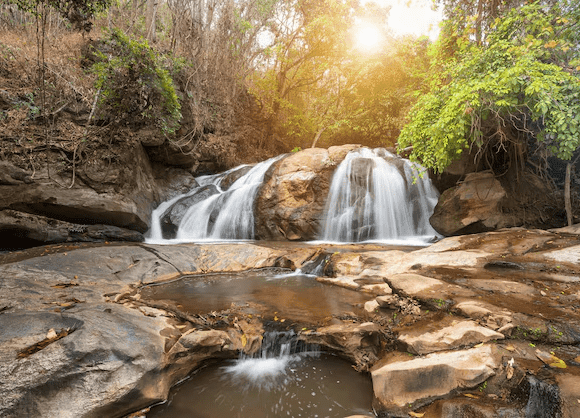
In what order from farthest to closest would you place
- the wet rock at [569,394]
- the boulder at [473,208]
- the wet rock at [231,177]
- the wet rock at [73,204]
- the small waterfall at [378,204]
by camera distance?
the wet rock at [231,177] → the small waterfall at [378,204] → the boulder at [473,208] → the wet rock at [73,204] → the wet rock at [569,394]

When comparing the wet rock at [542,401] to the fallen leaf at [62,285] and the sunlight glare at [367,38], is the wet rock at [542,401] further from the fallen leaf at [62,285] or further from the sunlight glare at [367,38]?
the sunlight glare at [367,38]

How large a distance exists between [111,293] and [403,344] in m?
4.21

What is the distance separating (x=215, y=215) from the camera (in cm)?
1020

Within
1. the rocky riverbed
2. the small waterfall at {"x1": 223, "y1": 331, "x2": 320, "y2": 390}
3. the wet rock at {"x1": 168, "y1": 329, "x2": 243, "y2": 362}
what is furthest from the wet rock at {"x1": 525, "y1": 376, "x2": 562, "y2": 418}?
the wet rock at {"x1": 168, "y1": 329, "x2": 243, "y2": 362}

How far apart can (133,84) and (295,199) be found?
6.06m

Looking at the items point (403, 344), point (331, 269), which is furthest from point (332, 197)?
point (403, 344)

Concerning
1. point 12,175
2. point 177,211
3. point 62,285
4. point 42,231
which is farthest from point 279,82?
point 62,285

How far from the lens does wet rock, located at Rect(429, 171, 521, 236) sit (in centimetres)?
833

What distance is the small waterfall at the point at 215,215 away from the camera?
9.81 metres

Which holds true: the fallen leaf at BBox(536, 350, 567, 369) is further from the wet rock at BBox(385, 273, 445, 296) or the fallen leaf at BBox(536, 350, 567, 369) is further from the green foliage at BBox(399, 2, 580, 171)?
the green foliage at BBox(399, 2, 580, 171)

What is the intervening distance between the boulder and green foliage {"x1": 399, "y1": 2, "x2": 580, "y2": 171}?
55.2 inches

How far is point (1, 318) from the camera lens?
8.73ft

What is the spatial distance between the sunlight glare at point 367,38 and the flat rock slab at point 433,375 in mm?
18256

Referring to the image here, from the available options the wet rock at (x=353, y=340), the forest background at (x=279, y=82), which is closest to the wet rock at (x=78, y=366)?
the wet rock at (x=353, y=340)
